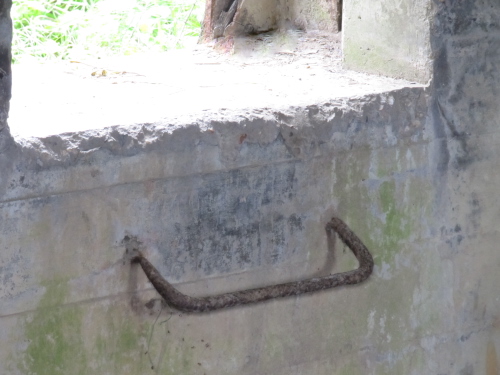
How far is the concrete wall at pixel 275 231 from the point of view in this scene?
4.24 feet

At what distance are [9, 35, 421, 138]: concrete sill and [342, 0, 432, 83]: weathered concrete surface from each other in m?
0.03

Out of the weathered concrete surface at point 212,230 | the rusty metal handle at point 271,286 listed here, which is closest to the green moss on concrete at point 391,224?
the weathered concrete surface at point 212,230

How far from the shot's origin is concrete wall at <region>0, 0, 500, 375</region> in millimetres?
1292

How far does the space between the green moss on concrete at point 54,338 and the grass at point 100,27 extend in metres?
2.06

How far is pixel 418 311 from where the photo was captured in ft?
5.44

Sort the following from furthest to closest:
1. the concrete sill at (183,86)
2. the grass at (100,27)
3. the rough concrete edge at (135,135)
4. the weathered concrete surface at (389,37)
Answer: the grass at (100,27)
the weathered concrete surface at (389,37)
the concrete sill at (183,86)
the rough concrete edge at (135,135)

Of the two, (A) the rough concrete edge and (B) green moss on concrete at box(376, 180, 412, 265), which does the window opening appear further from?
(B) green moss on concrete at box(376, 180, 412, 265)

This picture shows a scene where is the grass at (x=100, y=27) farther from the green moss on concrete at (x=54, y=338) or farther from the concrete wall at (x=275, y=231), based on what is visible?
the green moss on concrete at (x=54, y=338)

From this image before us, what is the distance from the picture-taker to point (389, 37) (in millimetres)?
1617

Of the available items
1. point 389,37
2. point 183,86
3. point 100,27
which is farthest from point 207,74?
point 100,27

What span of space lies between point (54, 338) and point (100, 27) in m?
2.34

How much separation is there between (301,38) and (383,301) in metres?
0.69

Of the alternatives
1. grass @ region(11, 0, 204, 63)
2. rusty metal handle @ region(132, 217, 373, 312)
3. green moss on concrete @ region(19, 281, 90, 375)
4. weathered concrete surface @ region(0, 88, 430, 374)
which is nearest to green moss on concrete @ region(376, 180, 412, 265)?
weathered concrete surface @ region(0, 88, 430, 374)

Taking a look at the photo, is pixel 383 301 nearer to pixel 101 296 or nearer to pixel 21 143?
pixel 101 296
